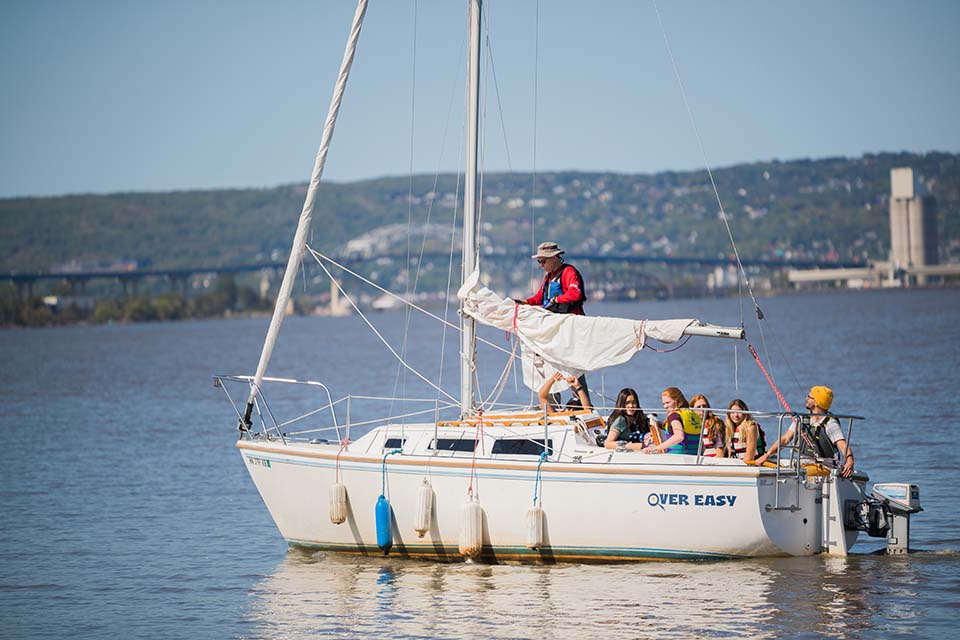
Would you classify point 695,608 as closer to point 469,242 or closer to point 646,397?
point 469,242

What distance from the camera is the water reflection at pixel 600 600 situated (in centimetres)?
1370

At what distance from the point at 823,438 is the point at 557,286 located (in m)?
3.68

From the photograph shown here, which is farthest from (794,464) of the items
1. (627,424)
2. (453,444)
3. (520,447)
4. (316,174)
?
(316,174)

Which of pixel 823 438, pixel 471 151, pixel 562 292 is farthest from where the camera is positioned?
pixel 562 292

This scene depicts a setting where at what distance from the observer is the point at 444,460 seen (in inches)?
622

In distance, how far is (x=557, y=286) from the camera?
17141 millimetres

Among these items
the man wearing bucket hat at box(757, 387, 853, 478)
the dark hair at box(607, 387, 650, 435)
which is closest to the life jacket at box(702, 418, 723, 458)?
the man wearing bucket hat at box(757, 387, 853, 478)

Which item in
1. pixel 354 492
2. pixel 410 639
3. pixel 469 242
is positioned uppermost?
pixel 469 242

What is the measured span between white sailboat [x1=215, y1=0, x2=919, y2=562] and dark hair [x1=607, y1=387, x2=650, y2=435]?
1.24 ft

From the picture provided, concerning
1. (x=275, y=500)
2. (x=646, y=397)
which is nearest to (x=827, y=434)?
(x=275, y=500)

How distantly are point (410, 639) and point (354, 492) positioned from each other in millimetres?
3261

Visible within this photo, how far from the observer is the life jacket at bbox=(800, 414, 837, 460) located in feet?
51.8

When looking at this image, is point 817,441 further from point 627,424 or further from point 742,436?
point 627,424

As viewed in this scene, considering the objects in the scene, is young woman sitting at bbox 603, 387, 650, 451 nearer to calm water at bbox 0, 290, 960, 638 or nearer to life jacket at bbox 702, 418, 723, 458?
life jacket at bbox 702, 418, 723, 458
